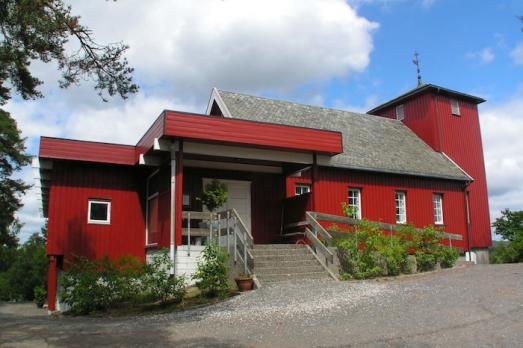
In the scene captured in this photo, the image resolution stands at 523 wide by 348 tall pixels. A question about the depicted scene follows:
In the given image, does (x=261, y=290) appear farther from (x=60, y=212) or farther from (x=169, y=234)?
(x=60, y=212)

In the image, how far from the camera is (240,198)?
1738 cm

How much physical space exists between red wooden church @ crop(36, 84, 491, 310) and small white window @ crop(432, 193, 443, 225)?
44 mm

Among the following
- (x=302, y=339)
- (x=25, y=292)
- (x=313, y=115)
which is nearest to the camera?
(x=302, y=339)

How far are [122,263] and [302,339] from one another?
22.0 feet

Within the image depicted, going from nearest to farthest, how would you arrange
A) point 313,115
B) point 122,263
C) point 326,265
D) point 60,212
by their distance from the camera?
point 122,263
point 326,265
point 60,212
point 313,115

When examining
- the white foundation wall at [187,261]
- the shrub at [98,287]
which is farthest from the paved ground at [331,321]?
the white foundation wall at [187,261]

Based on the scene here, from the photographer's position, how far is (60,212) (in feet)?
51.0

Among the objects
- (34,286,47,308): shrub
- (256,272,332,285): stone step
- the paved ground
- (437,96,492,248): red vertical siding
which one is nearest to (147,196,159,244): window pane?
(256,272,332,285): stone step

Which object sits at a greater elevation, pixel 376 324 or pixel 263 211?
pixel 263 211

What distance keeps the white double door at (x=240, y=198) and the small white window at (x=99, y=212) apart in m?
3.94

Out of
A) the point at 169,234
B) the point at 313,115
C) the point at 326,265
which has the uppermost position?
the point at 313,115

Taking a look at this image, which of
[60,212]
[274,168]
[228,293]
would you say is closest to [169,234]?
[228,293]

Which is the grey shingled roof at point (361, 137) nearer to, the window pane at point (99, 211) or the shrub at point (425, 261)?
the shrub at point (425, 261)

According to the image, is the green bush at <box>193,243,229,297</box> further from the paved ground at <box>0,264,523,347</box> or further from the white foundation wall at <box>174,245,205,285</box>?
the white foundation wall at <box>174,245,205,285</box>
